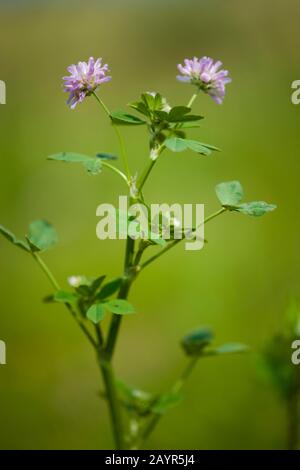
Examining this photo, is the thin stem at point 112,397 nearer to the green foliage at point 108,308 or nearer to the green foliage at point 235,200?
the green foliage at point 108,308

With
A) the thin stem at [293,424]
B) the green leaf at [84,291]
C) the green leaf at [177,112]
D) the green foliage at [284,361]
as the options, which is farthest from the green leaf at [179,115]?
the thin stem at [293,424]

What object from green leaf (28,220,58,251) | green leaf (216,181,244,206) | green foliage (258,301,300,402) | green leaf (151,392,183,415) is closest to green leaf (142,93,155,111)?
green leaf (216,181,244,206)

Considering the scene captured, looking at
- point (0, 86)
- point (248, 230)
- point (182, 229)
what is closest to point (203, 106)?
point (248, 230)

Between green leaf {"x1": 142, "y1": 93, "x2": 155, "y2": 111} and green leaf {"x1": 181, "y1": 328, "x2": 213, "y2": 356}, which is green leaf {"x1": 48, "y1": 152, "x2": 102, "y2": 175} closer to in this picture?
green leaf {"x1": 142, "y1": 93, "x2": 155, "y2": 111}

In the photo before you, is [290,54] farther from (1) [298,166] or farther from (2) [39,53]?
(2) [39,53]

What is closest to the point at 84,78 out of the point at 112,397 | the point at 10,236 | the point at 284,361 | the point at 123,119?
the point at 123,119

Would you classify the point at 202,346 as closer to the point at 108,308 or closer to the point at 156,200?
the point at 108,308
